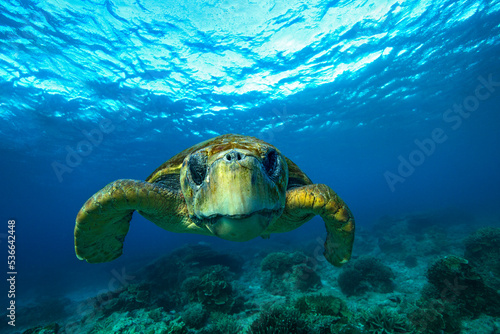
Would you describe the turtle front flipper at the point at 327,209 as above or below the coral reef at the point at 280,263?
above

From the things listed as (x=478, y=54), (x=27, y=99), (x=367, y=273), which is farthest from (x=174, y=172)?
(x=478, y=54)

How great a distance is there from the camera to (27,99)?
17.9m

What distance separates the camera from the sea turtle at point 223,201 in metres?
2.05

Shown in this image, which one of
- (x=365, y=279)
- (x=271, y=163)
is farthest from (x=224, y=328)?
(x=365, y=279)

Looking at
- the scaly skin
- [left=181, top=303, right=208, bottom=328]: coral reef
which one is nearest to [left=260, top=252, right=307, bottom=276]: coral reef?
[left=181, top=303, right=208, bottom=328]: coral reef

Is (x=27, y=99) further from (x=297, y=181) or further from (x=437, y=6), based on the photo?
(x=437, y=6)

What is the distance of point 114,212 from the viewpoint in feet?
10.9

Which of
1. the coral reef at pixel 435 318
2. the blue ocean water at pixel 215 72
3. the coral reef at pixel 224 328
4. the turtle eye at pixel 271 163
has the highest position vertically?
the blue ocean water at pixel 215 72

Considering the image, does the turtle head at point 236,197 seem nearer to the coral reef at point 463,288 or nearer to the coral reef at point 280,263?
the coral reef at point 463,288

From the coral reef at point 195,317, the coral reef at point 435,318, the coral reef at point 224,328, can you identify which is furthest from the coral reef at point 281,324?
the coral reef at point 435,318

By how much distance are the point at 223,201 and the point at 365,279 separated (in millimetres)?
9218

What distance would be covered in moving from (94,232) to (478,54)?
30.3 metres

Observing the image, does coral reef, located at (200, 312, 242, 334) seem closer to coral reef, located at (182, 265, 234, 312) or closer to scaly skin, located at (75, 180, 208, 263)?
coral reef, located at (182, 265, 234, 312)

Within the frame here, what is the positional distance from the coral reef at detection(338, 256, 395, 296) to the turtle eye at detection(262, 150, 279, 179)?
780 centimetres
